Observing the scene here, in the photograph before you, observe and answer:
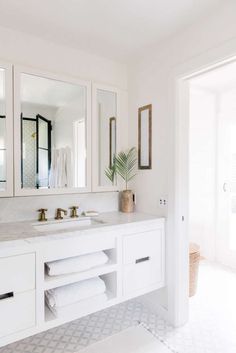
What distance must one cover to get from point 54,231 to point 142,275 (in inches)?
32.6

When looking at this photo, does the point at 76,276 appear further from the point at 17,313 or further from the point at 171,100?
the point at 171,100

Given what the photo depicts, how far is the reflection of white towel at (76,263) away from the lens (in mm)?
1606

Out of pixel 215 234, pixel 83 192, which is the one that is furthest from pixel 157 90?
pixel 215 234

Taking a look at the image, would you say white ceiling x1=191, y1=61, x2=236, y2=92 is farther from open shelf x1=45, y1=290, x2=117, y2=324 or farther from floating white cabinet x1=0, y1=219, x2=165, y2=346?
open shelf x1=45, y1=290, x2=117, y2=324

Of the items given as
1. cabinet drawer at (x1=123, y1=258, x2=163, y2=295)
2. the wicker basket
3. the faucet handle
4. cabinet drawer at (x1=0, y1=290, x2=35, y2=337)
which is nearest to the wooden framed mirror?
the faucet handle

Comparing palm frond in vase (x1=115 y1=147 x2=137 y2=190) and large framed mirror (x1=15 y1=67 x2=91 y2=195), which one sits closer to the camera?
large framed mirror (x1=15 y1=67 x2=91 y2=195)

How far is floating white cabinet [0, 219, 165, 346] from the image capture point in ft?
4.79

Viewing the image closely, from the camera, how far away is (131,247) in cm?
194

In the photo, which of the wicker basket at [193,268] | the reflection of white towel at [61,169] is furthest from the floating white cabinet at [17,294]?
the wicker basket at [193,268]

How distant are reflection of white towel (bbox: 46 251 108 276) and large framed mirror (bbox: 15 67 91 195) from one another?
0.66 meters

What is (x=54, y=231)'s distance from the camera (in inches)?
65.9

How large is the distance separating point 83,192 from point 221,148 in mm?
2079

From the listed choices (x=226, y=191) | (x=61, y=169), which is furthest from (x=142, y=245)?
(x=226, y=191)

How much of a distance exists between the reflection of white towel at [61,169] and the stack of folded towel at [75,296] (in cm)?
84
